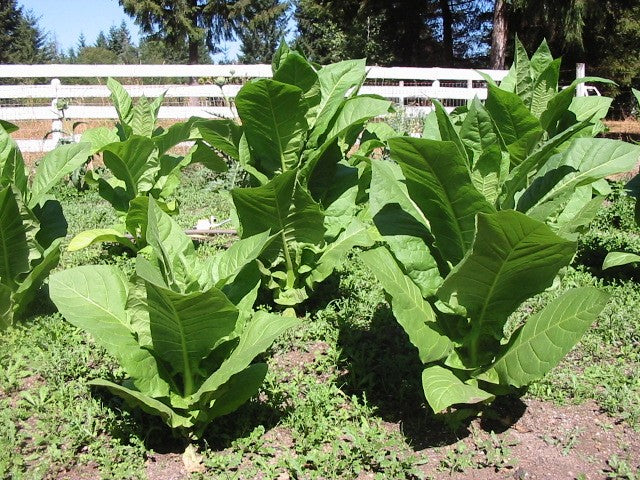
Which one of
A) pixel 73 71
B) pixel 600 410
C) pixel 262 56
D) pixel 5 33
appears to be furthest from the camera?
pixel 262 56

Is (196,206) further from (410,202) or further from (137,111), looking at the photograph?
(410,202)

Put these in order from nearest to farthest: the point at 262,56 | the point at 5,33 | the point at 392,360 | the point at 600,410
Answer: the point at 600,410 → the point at 392,360 → the point at 5,33 → the point at 262,56

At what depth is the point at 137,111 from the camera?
4543mm

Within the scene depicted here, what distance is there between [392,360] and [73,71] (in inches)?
359

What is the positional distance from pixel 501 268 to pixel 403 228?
51 centimetres

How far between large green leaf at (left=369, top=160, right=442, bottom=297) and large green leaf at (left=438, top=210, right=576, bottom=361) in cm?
15

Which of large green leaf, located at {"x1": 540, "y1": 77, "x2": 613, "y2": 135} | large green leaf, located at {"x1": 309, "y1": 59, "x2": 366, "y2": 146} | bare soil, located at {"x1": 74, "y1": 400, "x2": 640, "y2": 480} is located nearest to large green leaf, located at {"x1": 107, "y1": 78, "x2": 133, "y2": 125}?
large green leaf, located at {"x1": 309, "y1": 59, "x2": 366, "y2": 146}

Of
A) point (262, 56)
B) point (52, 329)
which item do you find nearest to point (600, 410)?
point (52, 329)

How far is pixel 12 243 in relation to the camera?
309 cm

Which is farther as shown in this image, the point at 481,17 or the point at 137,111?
the point at 481,17

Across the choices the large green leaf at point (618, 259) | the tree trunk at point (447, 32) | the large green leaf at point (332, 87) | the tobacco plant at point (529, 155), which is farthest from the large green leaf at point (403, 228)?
the tree trunk at point (447, 32)

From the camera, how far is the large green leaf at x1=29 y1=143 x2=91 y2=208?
326 cm

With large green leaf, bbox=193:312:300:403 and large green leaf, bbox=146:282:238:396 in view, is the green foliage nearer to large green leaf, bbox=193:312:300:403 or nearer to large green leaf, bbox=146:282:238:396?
large green leaf, bbox=193:312:300:403

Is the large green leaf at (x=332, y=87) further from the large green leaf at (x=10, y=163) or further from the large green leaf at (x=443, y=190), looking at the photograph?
the large green leaf at (x=10, y=163)
